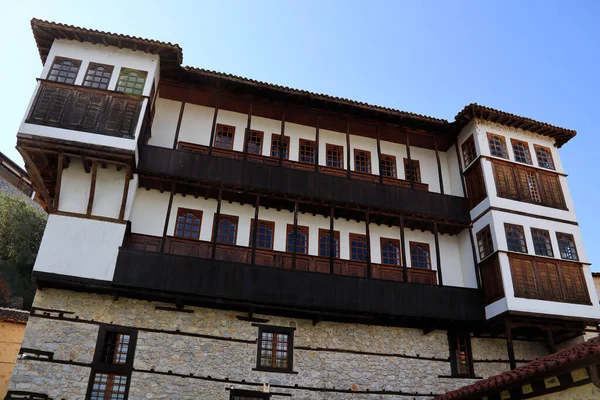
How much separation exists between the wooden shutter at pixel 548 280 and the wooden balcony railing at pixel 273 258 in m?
3.43

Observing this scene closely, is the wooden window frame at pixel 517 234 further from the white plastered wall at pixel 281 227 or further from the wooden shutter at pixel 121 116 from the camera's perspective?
the wooden shutter at pixel 121 116

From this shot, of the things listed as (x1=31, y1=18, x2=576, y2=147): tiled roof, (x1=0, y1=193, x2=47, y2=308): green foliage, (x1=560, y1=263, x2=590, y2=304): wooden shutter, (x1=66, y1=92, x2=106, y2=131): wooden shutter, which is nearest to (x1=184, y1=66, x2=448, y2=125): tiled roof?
(x1=31, y1=18, x2=576, y2=147): tiled roof

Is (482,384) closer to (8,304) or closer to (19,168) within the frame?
(8,304)

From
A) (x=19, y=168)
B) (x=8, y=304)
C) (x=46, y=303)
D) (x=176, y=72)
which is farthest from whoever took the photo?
(x=19, y=168)

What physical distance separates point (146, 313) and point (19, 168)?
2834cm

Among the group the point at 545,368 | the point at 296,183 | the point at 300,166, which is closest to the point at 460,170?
the point at 300,166

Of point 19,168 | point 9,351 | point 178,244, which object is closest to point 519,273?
point 178,244

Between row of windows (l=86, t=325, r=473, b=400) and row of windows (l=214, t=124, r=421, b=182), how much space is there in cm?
638

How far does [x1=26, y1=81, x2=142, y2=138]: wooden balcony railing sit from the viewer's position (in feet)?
49.2

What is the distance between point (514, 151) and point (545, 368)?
11.5 m

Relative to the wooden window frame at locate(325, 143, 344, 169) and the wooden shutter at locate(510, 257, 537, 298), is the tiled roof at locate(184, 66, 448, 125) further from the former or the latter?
the wooden shutter at locate(510, 257, 537, 298)

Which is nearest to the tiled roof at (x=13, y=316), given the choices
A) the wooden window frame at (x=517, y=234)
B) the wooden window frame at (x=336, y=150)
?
the wooden window frame at (x=336, y=150)

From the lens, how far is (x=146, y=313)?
585 inches

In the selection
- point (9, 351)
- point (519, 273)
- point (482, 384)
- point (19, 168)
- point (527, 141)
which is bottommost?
point (482, 384)
